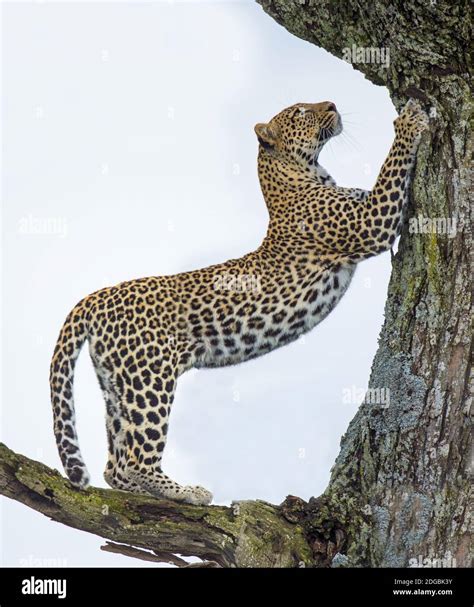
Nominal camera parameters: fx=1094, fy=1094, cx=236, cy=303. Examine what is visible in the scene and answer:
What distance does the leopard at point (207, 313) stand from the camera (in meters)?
10.1

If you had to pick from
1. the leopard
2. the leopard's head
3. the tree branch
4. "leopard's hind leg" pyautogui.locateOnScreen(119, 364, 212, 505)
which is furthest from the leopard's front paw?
the tree branch

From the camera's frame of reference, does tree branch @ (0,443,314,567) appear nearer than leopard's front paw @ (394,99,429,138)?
Yes

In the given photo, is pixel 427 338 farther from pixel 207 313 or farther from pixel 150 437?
pixel 150 437

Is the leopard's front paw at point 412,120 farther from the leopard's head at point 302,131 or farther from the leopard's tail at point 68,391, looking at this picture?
the leopard's tail at point 68,391

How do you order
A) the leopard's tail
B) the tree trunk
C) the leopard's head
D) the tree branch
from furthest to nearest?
the leopard's head, the leopard's tail, the tree trunk, the tree branch

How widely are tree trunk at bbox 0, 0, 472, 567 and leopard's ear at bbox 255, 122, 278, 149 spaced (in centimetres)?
202

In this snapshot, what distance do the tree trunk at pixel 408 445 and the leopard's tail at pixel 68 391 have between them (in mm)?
323

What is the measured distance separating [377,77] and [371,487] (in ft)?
12.6

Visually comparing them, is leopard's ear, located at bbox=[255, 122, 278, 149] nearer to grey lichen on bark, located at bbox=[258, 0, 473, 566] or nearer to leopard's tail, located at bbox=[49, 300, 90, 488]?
grey lichen on bark, located at bbox=[258, 0, 473, 566]

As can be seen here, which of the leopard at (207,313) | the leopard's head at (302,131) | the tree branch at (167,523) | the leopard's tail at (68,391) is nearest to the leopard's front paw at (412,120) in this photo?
the leopard at (207,313)

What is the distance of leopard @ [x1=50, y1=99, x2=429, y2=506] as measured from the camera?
10055 mm

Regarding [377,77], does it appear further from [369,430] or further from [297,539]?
[297,539]

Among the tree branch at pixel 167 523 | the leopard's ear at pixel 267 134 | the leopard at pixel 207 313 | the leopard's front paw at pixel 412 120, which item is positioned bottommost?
the tree branch at pixel 167 523

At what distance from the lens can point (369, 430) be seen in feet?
33.6
